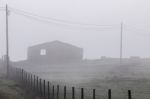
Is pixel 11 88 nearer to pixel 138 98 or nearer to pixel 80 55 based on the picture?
pixel 138 98

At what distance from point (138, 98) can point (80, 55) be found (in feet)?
165

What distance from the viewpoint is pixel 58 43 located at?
229 feet

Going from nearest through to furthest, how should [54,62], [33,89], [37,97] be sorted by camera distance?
[37,97]
[33,89]
[54,62]

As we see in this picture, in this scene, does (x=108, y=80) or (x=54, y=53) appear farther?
(x=54, y=53)

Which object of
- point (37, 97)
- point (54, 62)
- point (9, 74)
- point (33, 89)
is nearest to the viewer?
point (37, 97)

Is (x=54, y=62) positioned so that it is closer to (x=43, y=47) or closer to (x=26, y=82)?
(x=43, y=47)

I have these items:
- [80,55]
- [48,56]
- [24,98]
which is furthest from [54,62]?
[24,98]

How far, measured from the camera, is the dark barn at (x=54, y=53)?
6894 cm

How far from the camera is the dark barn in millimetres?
68938

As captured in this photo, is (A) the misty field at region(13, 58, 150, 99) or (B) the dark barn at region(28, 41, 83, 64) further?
(B) the dark barn at region(28, 41, 83, 64)

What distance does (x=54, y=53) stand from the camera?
68875mm

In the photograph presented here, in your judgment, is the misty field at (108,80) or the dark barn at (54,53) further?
the dark barn at (54,53)

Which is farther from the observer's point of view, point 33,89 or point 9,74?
point 9,74

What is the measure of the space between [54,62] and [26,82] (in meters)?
40.9
